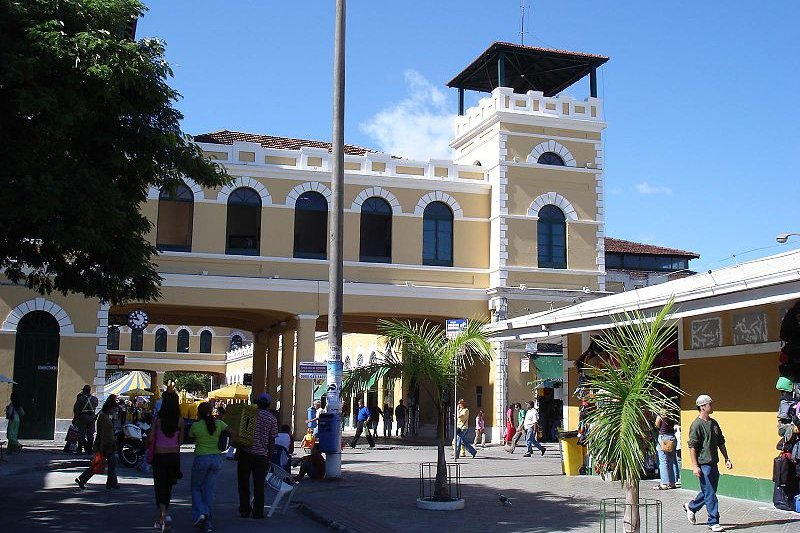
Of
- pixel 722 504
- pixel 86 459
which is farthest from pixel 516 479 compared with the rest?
pixel 86 459

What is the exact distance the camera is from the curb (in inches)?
456

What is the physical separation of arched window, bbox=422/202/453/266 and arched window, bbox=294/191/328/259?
137 inches

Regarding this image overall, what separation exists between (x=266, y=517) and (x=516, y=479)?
641cm

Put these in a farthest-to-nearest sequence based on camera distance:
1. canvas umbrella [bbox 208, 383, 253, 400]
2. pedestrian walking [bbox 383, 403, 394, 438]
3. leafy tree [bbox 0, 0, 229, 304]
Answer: canvas umbrella [bbox 208, 383, 253, 400] < pedestrian walking [bbox 383, 403, 394, 438] < leafy tree [bbox 0, 0, 229, 304]

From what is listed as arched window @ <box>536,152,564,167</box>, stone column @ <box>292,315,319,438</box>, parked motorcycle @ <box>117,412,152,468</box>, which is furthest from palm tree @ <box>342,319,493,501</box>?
arched window @ <box>536,152,564,167</box>

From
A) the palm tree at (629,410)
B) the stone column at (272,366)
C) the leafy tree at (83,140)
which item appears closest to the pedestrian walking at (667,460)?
the palm tree at (629,410)

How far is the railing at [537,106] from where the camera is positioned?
31578 mm

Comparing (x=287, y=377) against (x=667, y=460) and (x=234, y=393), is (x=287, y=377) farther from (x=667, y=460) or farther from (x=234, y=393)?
(x=667, y=460)

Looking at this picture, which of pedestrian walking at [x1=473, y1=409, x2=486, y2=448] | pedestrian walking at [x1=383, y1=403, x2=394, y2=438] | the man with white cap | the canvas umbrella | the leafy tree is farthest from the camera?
the canvas umbrella

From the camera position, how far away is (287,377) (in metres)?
34.2

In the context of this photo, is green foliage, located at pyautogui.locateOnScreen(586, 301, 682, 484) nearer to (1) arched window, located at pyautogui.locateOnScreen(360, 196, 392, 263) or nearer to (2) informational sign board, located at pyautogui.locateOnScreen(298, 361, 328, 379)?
(2) informational sign board, located at pyautogui.locateOnScreen(298, 361, 328, 379)

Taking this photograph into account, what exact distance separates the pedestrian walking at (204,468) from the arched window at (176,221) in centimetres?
1830

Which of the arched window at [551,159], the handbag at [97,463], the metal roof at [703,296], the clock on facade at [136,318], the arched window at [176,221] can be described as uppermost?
the arched window at [551,159]

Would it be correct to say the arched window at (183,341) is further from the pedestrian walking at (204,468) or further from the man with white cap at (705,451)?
the man with white cap at (705,451)
